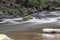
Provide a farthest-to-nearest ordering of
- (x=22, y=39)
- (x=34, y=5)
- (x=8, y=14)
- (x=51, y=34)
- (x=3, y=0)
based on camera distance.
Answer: (x=34, y=5), (x=3, y=0), (x=8, y=14), (x=51, y=34), (x=22, y=39)

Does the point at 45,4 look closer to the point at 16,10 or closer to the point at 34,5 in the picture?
the point at 34,5

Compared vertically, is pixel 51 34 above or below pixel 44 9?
above

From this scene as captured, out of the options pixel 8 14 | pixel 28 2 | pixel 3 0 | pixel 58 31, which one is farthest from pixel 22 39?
pixel 28 2

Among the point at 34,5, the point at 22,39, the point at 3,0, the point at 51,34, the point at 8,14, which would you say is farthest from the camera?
the point at 34,5

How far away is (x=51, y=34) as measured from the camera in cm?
1259

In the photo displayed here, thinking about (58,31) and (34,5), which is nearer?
(58,31)

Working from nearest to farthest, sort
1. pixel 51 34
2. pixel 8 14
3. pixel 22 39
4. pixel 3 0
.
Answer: pixel 22 39 → pixel 51 34 → pixel 8 14 → pixel 3 0

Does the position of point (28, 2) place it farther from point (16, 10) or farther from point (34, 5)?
point (16, 10)

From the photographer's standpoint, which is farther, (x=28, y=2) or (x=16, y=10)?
(x=28, y=2)

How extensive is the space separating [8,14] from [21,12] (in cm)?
211

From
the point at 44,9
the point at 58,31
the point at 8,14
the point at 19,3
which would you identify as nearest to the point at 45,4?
the point at 44,9

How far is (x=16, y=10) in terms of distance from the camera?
87.9ft

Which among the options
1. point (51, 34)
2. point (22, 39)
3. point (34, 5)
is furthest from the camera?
point (34, 5)

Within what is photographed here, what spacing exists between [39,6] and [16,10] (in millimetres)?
6363
